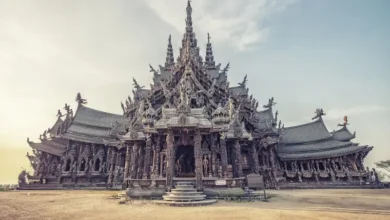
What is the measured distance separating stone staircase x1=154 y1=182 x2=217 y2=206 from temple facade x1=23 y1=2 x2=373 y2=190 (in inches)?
31.6

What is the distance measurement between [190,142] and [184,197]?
399 cm

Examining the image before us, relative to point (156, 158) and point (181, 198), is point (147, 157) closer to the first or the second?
point (156, 158)

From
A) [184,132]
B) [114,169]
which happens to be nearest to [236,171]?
[184,132]

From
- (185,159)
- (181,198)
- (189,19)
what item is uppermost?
(189,19)

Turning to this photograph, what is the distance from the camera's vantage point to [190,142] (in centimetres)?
1370

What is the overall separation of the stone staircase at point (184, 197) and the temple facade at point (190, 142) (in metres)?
0.80

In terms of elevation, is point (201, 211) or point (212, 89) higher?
point (212, 89)

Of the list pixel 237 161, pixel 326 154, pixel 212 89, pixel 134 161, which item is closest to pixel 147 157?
pixel 134 161

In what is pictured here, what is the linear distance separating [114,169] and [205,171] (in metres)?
15.4

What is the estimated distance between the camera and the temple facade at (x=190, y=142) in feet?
46.3

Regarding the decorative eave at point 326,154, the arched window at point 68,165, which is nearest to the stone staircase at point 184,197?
the decorative eave at point 326,154

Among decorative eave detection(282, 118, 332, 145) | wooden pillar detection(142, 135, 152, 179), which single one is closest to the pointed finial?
wooden pillar detection(142, 135, 152, 179)

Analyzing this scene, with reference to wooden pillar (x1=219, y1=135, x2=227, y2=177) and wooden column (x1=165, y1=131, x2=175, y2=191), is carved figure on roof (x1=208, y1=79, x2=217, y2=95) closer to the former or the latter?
wooden pillar (x1=219, y1=135, x2=227, y2=177)

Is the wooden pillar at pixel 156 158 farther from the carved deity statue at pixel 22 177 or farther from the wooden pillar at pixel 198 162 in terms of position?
the carved deity statue at pixel 22 177
